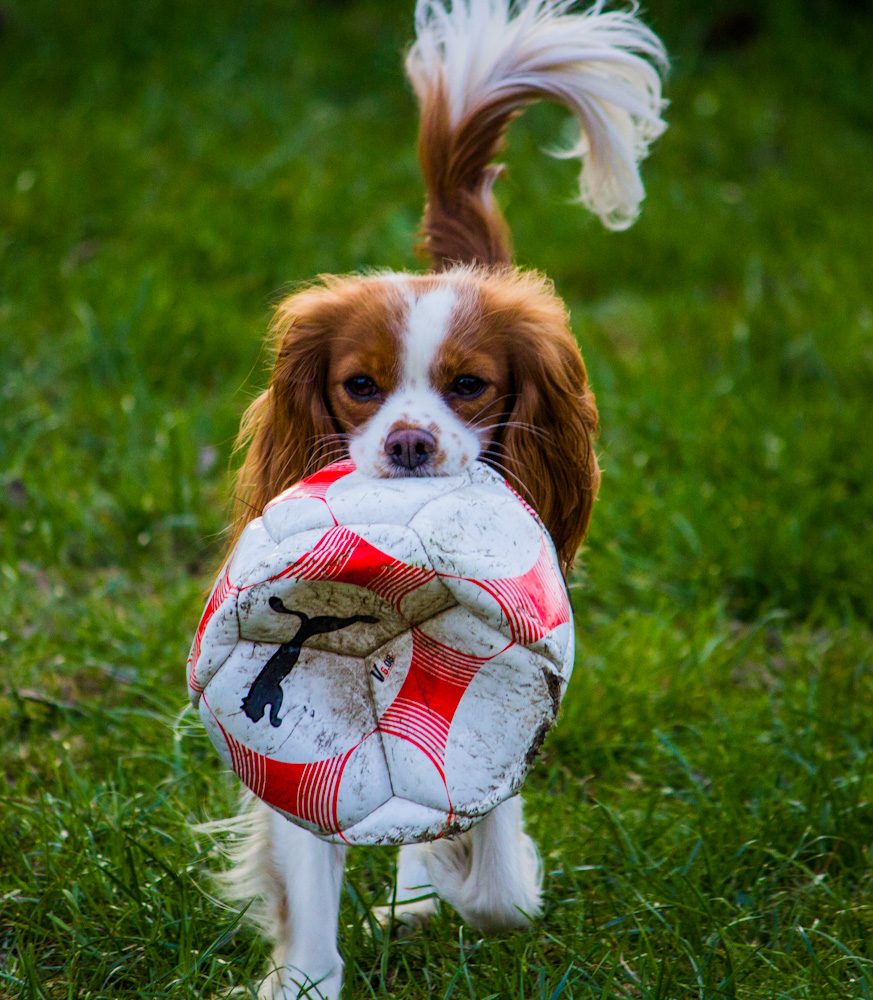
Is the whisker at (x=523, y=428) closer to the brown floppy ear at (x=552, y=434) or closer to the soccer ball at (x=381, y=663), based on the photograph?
the brown floppy ear at (x=552, y=434)

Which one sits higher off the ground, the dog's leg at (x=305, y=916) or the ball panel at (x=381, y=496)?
the ball panel at (x=381, y=496)

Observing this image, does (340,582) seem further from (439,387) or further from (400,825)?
(439,387)

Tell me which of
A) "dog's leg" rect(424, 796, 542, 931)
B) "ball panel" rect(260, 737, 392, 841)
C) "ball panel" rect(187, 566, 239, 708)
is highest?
"ball panel" rect(187, 566, 239, 708)

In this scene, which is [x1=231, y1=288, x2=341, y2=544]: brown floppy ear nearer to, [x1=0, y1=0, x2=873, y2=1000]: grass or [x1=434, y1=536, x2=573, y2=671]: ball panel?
[x1=0, y1=0, x2=873, y2=1000]: grass

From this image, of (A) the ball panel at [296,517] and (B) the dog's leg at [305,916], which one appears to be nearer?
(A) the ball panel at [296,517]

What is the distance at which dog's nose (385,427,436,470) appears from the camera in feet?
7.69

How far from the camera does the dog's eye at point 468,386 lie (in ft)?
8.33

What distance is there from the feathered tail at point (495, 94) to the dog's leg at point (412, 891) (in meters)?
1.46

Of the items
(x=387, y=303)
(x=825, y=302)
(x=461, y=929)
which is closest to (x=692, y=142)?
(x=825, y=302)

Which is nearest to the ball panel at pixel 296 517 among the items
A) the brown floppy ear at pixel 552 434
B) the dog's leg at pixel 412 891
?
the brown floppy ear at pixel 552 434

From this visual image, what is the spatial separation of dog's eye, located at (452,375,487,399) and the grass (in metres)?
0.92

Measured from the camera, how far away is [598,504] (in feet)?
14.0

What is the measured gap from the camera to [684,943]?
237 cm

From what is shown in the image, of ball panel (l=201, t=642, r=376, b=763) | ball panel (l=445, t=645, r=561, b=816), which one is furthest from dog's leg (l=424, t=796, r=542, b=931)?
ball panel (l=201, t=642, r=376, b=763)
